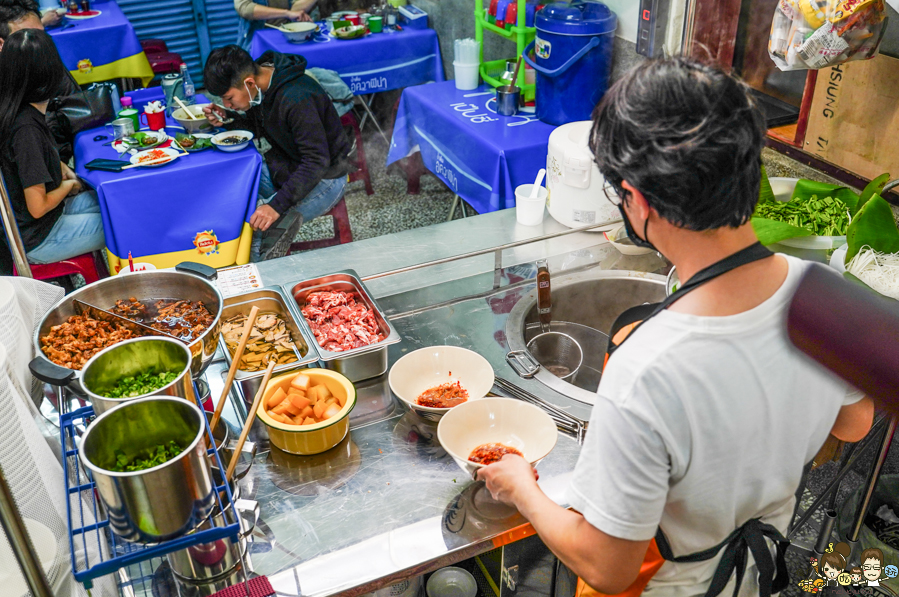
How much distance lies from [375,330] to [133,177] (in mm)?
1947

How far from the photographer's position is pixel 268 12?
5457mm

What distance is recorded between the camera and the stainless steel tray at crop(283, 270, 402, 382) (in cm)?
166

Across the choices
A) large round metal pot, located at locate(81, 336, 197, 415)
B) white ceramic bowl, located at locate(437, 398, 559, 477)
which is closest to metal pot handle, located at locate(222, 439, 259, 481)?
large round metal pot, located at locate(81, 336, 197, 415)

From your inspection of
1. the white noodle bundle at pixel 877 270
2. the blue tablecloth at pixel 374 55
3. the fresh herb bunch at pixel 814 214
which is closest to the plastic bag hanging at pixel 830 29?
the fresh herb bunch at pixel 814 214

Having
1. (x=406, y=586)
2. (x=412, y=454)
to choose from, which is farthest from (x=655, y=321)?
(x=406, y=586)

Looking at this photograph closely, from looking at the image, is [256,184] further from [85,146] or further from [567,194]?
[567,194]

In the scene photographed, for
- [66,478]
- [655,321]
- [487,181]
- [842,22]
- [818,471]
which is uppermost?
[842,22]

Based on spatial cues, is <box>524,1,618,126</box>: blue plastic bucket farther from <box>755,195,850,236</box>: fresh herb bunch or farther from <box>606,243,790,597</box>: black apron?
<box>606,243,790,597</box>: black apron

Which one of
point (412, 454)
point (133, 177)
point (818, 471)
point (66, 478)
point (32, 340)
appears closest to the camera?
point (66, 478)

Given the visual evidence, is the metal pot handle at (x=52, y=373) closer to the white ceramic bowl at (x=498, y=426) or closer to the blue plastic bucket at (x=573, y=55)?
the white ceramic bowl at (x=498, y=426)

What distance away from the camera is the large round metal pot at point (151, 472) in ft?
3.27

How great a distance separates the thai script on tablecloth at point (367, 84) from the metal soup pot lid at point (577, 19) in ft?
7.01

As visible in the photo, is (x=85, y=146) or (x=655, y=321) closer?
(x=655, y=321)

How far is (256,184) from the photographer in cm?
343
